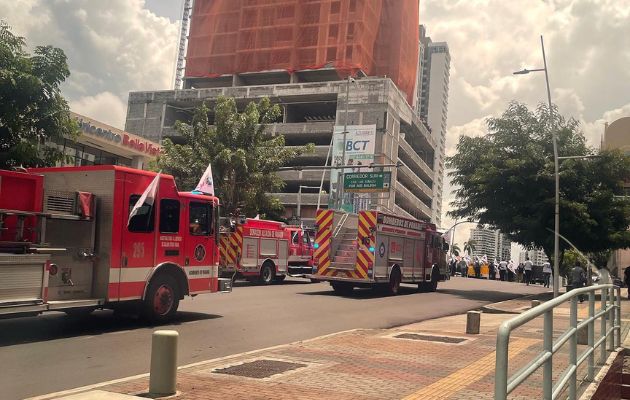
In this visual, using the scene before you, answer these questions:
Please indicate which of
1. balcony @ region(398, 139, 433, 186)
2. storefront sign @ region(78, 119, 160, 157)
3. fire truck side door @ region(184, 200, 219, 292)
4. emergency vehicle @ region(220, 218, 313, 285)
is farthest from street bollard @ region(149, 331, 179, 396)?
balcony @ region(398, 139, 433, 186)

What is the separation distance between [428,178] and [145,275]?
3558 inches

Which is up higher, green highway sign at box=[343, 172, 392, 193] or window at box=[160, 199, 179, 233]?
green highway sign at box=[343, 172, 392, 193]

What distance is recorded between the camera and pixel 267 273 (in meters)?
23.7

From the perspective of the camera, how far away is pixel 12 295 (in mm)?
8469

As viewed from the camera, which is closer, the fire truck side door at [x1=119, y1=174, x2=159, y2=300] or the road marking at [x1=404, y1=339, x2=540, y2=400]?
the road marking at [x1=404, y1=339, x2=540, y2=400]

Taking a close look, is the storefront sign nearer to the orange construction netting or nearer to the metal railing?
the metal railing

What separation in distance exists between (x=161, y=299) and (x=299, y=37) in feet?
221

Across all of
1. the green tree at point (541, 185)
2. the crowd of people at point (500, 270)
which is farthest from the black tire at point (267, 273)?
the crowd of people at point (500, 270)

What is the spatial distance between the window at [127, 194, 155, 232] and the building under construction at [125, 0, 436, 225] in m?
54.3

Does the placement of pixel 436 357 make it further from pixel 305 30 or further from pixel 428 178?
pixel 428 178

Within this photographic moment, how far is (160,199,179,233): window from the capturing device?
11.3 m

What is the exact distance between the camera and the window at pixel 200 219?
12.1m

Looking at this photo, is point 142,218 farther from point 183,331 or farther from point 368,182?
point 368,182

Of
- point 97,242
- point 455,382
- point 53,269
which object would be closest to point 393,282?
point 97,242
